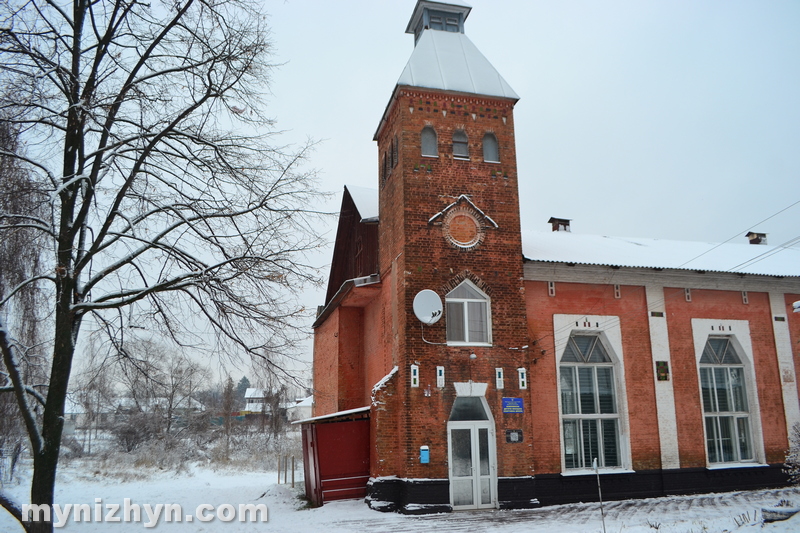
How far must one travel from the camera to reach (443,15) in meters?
18.9

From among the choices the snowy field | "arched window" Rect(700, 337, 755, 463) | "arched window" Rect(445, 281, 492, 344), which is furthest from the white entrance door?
"arched window" Rect(700, 337, 755, 463)

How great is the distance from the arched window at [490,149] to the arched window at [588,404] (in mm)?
5231

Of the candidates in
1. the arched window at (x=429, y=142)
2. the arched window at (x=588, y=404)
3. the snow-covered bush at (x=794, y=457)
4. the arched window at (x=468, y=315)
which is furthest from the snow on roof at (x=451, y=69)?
the snow-covered bush at (x=794, y=457)

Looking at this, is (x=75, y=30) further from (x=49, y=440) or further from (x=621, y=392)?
(x=621, y=392)

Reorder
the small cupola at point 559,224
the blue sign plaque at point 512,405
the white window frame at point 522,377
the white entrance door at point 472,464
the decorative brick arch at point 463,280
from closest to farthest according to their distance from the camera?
the white entrance door at point 472,464, the blue sign plaque at point 512,405, the white window frame at point 522,377, the decorative brick arch at point 463,280, the small cupola at point 559,224

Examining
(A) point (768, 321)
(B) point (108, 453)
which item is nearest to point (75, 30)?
(A) point (768, 321)

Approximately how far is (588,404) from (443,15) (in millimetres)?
12245

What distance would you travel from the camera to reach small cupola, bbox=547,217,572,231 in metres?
22.5

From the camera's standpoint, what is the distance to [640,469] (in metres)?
Answer: 15.8

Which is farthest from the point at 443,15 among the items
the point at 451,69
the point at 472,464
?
the point at 472,464

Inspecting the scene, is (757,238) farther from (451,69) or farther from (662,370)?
(451,69)

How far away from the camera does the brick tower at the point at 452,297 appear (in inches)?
558

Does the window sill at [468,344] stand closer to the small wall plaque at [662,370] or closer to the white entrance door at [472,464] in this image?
the white entrance door at [472,464]

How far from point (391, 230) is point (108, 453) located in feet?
86.3
